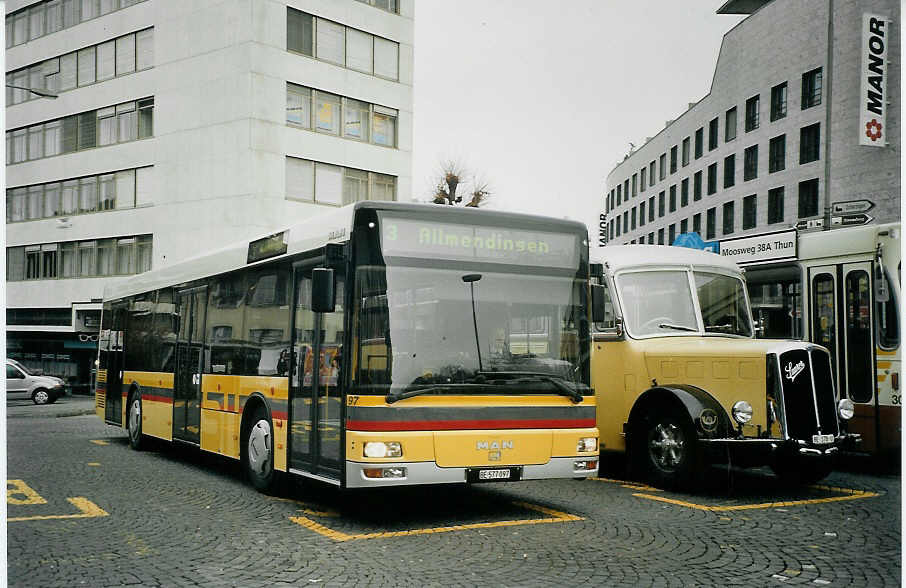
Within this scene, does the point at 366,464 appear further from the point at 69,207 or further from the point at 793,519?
the point at 69,207

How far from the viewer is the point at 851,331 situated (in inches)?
483

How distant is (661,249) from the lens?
12258 mm

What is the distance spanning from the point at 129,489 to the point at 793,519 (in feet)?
22.9

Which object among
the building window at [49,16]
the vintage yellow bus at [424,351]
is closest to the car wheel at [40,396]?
the building window at [49,16]

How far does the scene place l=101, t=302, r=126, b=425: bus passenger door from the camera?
16.2 metres

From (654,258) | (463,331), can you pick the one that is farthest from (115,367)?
(463,331)

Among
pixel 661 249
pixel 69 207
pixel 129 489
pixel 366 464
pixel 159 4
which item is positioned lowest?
pixel 129 489

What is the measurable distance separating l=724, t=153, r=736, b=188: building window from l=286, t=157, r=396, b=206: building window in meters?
15.1

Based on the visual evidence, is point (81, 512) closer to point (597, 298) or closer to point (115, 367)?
point (597, 298)

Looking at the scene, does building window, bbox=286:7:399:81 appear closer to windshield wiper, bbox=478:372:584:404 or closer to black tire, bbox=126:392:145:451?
black tire, bbox=126:392:145:451

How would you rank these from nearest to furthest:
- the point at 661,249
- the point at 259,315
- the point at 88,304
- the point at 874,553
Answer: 1. the point at 874,553
2. the point at 259,315
3. the point at 661,249
4. the point at 88,304

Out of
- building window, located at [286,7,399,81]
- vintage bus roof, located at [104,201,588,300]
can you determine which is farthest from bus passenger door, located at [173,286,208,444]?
building window, located at [286,7,399,81]

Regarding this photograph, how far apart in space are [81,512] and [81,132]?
118ft

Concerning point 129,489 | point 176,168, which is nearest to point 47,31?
point 176,168
